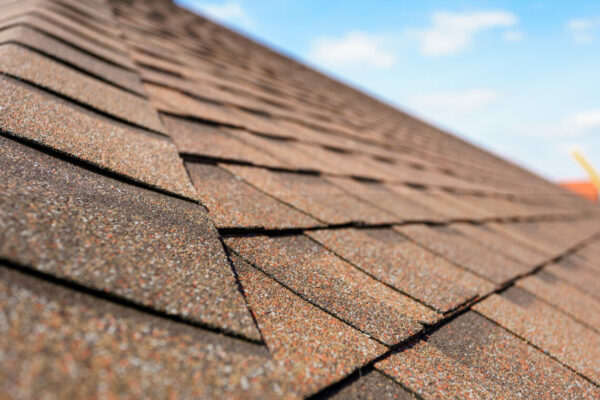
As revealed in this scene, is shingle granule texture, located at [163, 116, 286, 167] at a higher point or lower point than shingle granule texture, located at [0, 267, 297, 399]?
higher

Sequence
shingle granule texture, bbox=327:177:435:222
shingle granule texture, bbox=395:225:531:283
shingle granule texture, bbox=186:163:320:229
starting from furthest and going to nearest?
shingle granule texture, bbox=327:177:435:222, shingle granule texture, bbox=395:225:531:283, shingle granule texture, bbox=186:163:320:229

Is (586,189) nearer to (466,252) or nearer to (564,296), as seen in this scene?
(564,296)

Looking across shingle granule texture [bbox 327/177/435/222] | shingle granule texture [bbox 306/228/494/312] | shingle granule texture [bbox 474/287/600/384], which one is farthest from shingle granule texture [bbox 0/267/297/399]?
shingle granule texture [bbox 327/177/435/222]

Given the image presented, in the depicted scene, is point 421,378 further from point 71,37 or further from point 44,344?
point 71,37

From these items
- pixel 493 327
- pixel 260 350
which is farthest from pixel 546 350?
pixel 260 350

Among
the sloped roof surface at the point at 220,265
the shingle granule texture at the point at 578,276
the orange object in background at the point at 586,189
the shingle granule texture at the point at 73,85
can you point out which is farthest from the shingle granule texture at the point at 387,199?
the orange object in background at the point at 586,189

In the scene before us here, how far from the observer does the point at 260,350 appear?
609 mm

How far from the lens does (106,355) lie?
1.47 feet

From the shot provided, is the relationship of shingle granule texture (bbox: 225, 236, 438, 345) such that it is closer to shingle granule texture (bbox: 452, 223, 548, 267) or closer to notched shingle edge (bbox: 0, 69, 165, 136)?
notched shingle edge (bbox: 0, 69, 165, 136)

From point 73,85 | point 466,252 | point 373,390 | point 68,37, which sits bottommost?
point 373,390

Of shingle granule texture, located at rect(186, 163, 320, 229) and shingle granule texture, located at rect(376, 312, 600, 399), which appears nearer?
shingle granule texture, located at rect(376, 312, 600, 399)

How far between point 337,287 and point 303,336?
11.0 inches

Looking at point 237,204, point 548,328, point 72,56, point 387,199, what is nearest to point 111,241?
point 237,204

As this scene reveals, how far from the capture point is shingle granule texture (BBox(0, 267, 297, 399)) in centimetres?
40
